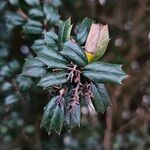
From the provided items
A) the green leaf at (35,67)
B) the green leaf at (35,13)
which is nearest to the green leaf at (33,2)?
the green leaf at (35,13)

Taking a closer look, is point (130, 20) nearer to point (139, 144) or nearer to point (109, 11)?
point (109, 11)

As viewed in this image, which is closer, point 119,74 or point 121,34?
point 119,74

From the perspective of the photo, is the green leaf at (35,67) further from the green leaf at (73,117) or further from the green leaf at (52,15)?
the green leaf at (52,15)

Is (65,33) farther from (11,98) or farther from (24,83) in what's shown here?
(11,98)

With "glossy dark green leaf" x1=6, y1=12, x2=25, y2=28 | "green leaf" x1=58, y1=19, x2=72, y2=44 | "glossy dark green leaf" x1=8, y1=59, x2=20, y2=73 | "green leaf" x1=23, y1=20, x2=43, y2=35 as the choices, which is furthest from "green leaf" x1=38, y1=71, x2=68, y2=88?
"glossy dark green leaf" x1=8, y1=59, x2=20, y2=73

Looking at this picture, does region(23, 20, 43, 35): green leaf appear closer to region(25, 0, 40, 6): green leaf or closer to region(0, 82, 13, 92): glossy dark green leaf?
region(25, 0, 40, 6): green leaf

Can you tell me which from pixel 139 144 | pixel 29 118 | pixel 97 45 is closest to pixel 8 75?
pixel 29 118

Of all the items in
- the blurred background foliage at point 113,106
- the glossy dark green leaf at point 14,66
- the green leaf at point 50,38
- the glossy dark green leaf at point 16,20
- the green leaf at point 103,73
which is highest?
the glossy dark green leaf at point 16,20
